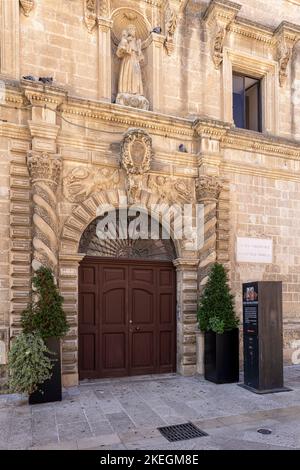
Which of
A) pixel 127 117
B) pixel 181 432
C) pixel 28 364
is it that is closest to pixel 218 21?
pixel 127 117

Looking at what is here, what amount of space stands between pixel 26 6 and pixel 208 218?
206 inches

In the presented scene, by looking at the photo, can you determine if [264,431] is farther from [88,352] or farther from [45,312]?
[88,352]

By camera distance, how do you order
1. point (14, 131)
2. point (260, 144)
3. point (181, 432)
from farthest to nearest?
point (260, 144)
point (14, 131)
point (181, 432)

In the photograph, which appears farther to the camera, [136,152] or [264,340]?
[136,152]

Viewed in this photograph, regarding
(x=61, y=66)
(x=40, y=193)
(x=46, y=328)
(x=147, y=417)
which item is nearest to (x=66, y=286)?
(x=46, y=328)

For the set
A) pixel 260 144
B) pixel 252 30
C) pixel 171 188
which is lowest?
pixel 171 188

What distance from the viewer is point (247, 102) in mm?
10039

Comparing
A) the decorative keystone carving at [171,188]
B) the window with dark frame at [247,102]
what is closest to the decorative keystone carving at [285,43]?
the window with dark frame at [247,102]

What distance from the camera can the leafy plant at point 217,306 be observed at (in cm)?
758

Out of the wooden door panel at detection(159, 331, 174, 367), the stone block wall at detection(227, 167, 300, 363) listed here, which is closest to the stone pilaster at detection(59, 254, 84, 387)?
the wooden door panel at detection(159, 331, 174, 367)

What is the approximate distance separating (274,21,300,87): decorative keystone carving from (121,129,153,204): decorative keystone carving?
4345 mm

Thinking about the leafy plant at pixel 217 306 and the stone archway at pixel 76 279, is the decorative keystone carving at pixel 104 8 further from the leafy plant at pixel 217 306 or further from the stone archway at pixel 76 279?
the leafy plant at pixel 217 306

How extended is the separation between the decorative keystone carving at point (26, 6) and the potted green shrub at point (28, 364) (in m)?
5.71

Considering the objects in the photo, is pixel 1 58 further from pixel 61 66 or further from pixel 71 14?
pixel 71 14
